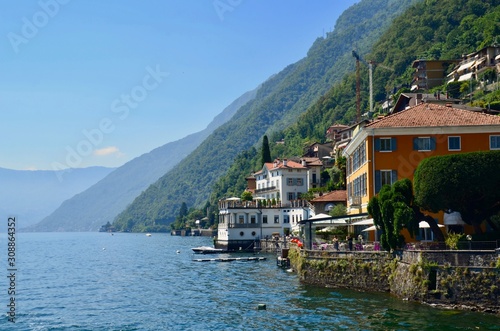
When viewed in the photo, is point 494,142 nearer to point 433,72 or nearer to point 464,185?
point 464,185

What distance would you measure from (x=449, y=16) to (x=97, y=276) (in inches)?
5853

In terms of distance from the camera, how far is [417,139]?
154 feet

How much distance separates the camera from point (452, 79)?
138000mm

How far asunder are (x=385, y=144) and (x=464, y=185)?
9.51 metres

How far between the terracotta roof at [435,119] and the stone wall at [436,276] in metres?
11.1

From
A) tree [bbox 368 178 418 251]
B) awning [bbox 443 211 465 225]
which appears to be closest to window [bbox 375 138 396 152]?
tree [bbox 368 178 418 251]

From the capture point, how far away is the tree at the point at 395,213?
38531 millimetres

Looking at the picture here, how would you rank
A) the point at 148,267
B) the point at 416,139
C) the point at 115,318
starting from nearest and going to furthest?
the point at 115,318 → the point at 416,139 → the point at 148,267

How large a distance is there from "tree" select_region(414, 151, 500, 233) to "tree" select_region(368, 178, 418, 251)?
0.98m

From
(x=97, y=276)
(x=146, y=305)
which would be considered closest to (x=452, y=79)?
(x=97, y=276)

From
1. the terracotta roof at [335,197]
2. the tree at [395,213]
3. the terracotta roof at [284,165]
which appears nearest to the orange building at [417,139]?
the tree at [395,213]

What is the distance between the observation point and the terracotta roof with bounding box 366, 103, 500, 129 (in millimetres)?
46844

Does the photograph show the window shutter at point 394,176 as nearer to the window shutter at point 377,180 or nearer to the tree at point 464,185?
the window shutter at point 377,180

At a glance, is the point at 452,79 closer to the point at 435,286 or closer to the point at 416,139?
the point at 416,139
